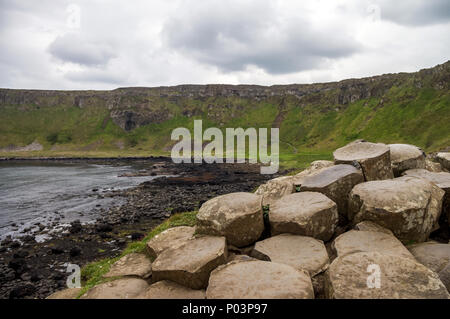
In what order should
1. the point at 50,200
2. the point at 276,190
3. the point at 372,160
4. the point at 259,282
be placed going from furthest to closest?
the point at 50,200
the point at 276,190
the point at 372,160
the point at 259,282

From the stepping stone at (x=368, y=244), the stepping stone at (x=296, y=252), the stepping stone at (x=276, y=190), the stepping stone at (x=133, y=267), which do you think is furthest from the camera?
the stepping stone at (x=276, y=190)

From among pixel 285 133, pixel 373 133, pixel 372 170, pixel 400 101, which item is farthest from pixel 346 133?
pixel 372 170

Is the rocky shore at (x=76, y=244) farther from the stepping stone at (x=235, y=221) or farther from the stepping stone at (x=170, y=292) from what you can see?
the stepping stone at (x=235, y=221)

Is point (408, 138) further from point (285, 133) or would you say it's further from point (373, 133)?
point (285, 133)

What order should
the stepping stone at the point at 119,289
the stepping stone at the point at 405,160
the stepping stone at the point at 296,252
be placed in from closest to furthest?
the stepping stone at the point at 296,252, the stepping stone at the point at 119,289, the stepping stone at the point at 405,160

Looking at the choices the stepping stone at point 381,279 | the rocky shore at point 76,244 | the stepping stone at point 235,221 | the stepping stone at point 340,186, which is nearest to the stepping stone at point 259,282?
the stepping stone at point 381,279

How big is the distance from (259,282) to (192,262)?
6.33 feet

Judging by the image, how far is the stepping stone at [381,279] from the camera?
5000 mm

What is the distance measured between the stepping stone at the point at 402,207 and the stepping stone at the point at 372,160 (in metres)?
1.54

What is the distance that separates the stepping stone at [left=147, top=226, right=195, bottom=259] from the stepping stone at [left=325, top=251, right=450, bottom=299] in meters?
4.67

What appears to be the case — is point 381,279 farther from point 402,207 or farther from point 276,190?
point 276,190

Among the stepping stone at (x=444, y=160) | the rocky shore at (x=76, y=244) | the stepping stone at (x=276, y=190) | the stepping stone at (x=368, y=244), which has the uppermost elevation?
the stepping stone at (x=444, y=160)

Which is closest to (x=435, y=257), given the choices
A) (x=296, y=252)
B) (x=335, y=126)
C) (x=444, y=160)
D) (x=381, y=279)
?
(x=381, y=279)

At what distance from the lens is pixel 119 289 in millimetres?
7160
